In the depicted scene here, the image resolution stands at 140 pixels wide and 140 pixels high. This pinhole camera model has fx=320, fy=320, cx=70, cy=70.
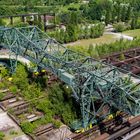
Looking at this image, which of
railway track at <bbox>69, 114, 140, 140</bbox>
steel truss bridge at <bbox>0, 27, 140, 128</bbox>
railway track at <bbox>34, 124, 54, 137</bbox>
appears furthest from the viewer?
railway track at <bbox>34, 124, 54, 137</bbox>

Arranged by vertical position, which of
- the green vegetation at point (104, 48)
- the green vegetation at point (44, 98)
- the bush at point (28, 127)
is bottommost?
the bush at point (28, 127)

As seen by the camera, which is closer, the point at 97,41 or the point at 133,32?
the point at 97,41

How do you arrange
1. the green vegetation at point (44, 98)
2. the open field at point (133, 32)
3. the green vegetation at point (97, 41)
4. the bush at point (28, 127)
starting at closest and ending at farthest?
the bush at point (28, 127), the green vegetation at point (44, 98), the green vegetation at point (97, 41), the open field at point (133, 32)

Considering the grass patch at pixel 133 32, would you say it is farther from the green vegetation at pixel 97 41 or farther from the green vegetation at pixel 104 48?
the green vegetation at pixel 104 48

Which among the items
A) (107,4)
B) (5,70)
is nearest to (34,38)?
(5,70)

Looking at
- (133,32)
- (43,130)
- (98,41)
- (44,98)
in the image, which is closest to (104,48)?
(98,41)

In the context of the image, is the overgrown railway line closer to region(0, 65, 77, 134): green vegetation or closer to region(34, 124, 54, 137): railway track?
region(34, 124, 54, 137): railway track

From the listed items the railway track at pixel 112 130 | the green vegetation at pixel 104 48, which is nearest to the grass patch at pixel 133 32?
the green vegetation at pixel 104 48

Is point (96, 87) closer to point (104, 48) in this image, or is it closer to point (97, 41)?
point (104, 48)

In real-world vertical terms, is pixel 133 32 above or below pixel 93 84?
below

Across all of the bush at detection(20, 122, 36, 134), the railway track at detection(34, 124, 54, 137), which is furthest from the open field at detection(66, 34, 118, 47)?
the bush at detection(20, 122, 36, 134)

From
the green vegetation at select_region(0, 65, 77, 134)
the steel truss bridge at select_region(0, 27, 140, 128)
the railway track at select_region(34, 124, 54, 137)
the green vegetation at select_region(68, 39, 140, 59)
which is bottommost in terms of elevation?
the railway track at select_region(34, 124, 54, 137)
